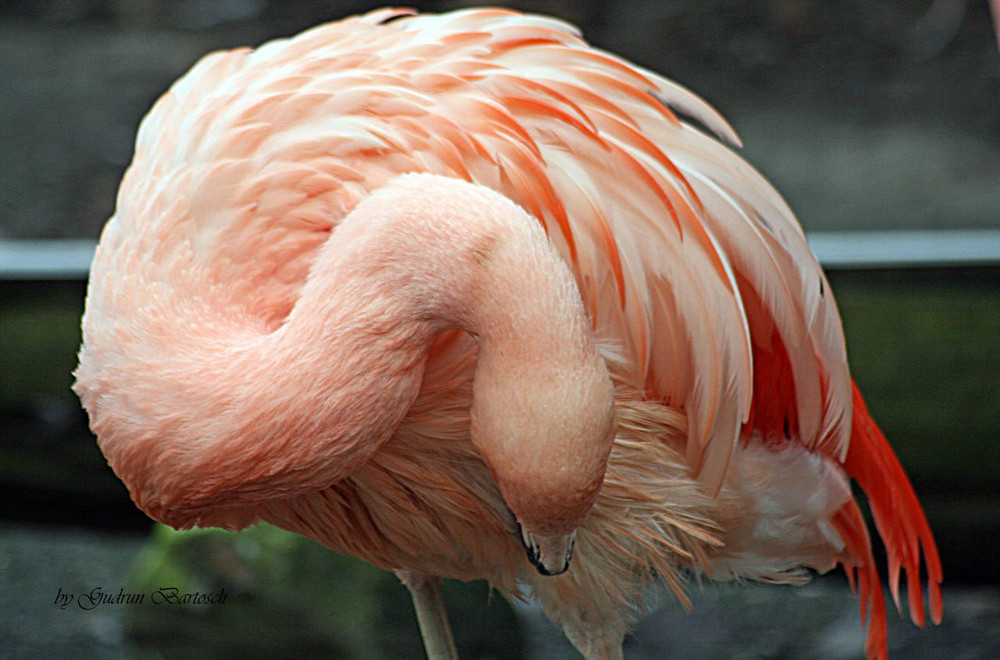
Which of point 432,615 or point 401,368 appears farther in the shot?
point 432,615

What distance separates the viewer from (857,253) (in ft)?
10.4

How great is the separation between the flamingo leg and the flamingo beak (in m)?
0.91

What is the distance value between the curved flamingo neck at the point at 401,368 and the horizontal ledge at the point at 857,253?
2.11m

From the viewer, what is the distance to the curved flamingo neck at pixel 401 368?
1.14m

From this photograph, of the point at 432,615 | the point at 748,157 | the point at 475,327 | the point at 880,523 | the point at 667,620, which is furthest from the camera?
the point at 748,157

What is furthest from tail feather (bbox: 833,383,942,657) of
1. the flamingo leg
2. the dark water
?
the dark water

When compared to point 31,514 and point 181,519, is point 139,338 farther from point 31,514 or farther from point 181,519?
A: point 31,514

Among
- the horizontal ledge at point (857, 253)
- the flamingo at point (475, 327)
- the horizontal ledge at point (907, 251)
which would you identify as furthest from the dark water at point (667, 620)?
the flamingo at point (475, 327)

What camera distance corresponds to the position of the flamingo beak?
1277 millimetres

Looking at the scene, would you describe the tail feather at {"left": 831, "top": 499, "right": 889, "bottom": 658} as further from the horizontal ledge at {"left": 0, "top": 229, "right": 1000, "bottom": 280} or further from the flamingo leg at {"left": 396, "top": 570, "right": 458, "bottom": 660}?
the horizontal ledge at {"left": 0, "top": 229, "right": 1000, "bottom": 280}

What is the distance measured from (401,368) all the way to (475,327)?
100mm

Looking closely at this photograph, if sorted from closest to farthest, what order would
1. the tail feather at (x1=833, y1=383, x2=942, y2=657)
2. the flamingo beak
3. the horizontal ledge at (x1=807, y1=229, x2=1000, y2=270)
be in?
the flamingo beak
the tail feather at (x1=833, y1=383, x2=942, y2=657)
the horizontal ledge at (x1=807, y1=229, x2=1000, y2=270)

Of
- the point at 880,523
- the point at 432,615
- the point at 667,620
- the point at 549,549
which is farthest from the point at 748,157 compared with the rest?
the point at 549,549

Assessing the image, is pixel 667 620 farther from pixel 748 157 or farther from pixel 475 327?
pixel 475 327
